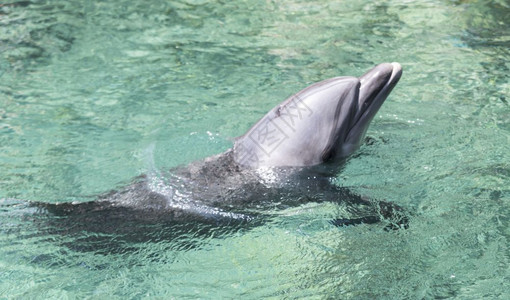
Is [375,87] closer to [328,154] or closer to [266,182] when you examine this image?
[328,154]

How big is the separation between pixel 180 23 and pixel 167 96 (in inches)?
106

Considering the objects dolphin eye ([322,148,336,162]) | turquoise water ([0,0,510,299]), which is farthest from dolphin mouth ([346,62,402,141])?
turquoise water ([0,0,510,299])

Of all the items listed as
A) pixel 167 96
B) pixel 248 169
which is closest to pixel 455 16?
pixel 167 96

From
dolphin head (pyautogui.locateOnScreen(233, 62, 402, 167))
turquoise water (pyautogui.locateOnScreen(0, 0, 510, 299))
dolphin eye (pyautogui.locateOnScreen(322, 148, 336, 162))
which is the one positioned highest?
dolphin head (pyautogui.locateOnScreen(233, 62, 402, 167))

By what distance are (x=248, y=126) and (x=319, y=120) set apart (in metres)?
1.53

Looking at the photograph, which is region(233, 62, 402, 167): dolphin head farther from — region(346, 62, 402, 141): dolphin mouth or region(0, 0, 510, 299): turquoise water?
region(0, 0, 510, 299): turquoise water

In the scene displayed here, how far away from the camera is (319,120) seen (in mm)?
5105

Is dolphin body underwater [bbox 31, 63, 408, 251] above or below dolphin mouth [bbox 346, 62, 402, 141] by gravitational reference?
below

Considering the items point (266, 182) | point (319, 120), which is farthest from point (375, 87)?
point (266, 182)

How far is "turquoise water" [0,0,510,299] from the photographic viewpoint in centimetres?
441

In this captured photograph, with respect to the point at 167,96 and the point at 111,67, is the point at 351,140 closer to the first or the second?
the point at 167,96

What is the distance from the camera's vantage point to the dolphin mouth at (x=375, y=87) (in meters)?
5.08

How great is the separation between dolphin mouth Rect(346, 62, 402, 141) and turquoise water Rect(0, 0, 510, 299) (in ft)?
1.91

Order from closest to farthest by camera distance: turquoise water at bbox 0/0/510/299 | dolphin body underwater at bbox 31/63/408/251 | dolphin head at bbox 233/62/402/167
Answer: turquoise water at bbox 0/0/510/299, dolphin body underwater at bbox 31/63/408/251, dolphin head at bbox 233/62/402/167
